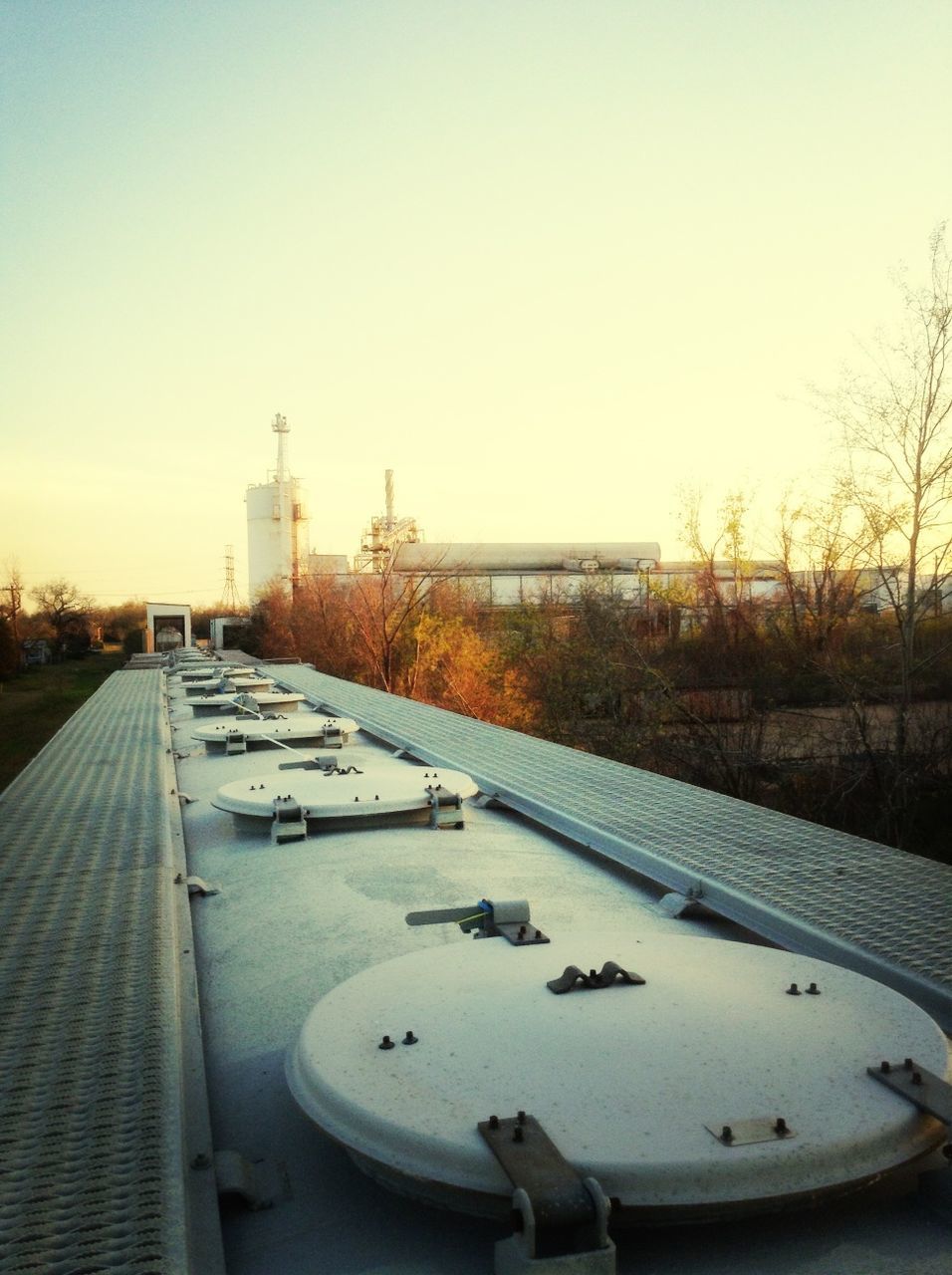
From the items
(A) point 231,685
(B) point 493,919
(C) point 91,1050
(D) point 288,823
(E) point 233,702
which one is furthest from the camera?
(A) point 231,685

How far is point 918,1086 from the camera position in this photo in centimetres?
141

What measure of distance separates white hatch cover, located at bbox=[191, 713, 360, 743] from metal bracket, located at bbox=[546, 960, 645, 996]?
4.15 m

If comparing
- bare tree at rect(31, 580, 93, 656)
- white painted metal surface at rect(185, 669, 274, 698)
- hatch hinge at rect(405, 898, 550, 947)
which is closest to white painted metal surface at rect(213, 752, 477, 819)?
hatch hinge at rect(405, 898, 550, 947)

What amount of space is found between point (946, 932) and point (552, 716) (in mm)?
14687

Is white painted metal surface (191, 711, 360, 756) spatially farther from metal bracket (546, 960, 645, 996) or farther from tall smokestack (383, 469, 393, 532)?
tall smokestack (383, 469, 393, 532)

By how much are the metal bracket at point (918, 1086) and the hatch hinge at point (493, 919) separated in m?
0.77

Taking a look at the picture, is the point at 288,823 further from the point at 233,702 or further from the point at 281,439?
the point at 281,439

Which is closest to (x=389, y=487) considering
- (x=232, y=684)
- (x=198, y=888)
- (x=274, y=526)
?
(x=274, y=526)

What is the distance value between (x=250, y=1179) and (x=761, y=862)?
184 cm

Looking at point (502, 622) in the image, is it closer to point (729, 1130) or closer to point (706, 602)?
point (706, 602)

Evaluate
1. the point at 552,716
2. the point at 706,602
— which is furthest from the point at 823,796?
the point at 706,602

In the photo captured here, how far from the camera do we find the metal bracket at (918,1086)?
1.37 meters

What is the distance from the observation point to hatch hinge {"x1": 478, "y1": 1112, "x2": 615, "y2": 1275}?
45.7 inches

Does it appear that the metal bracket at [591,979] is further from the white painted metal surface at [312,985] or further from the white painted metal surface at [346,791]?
the white painted metal surface at [346,791]
